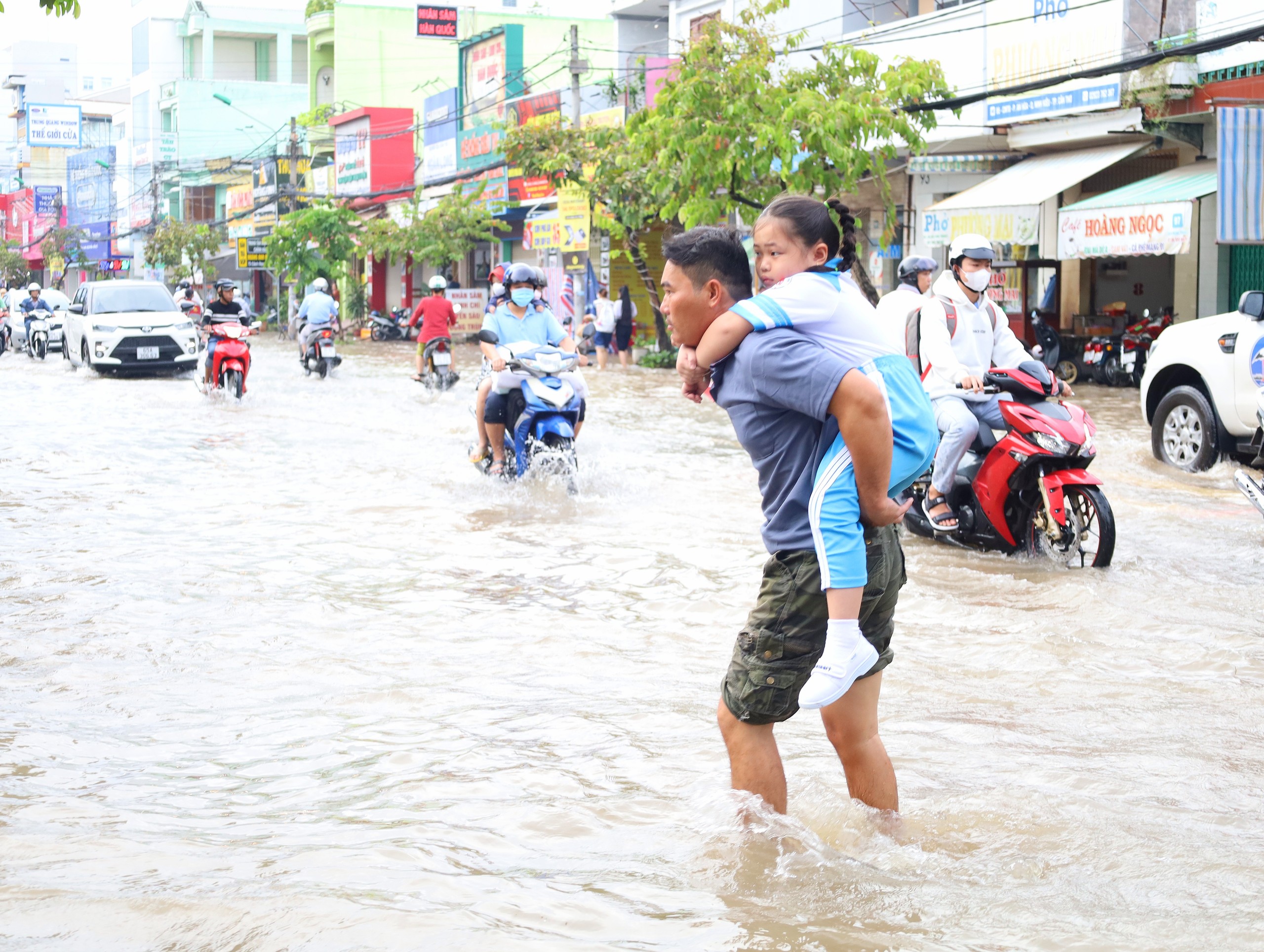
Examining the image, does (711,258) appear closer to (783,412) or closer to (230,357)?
(783,412)

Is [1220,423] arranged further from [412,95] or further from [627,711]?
[412,95]

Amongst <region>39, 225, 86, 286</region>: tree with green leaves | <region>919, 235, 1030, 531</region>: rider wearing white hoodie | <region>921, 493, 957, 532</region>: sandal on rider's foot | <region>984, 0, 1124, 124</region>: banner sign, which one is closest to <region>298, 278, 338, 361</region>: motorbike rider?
<region>984, 0, 1124, 124</region>: banner sign

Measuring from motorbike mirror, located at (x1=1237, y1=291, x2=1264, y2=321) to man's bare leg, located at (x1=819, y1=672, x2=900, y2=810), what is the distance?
7.10m

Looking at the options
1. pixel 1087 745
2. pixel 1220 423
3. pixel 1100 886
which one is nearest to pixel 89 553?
pixel 1087 745

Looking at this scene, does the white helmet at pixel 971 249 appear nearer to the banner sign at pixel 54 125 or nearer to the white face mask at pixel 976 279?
the white face mask at pixel 976 279

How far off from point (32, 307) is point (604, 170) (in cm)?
1410

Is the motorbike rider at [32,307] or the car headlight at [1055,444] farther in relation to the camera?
the motorbike rider at [32,307]

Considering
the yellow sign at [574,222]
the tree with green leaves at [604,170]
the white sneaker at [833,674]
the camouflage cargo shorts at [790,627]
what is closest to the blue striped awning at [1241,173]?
the tree with green leaves at [604,170]

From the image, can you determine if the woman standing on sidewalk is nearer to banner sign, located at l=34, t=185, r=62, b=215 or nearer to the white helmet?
the white helmet

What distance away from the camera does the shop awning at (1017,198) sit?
19703 millimetres

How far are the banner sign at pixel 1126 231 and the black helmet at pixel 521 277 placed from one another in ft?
32.9

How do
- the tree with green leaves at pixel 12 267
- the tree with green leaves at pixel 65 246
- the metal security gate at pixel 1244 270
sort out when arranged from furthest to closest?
1. the tree with green leaves at pixel 12 267
2. the tree with green leaves at pixel 65 246
3. the metal security gate at pixel 1244 270

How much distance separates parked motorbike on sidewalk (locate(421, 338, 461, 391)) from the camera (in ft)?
64.4

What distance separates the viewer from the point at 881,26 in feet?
78.2
